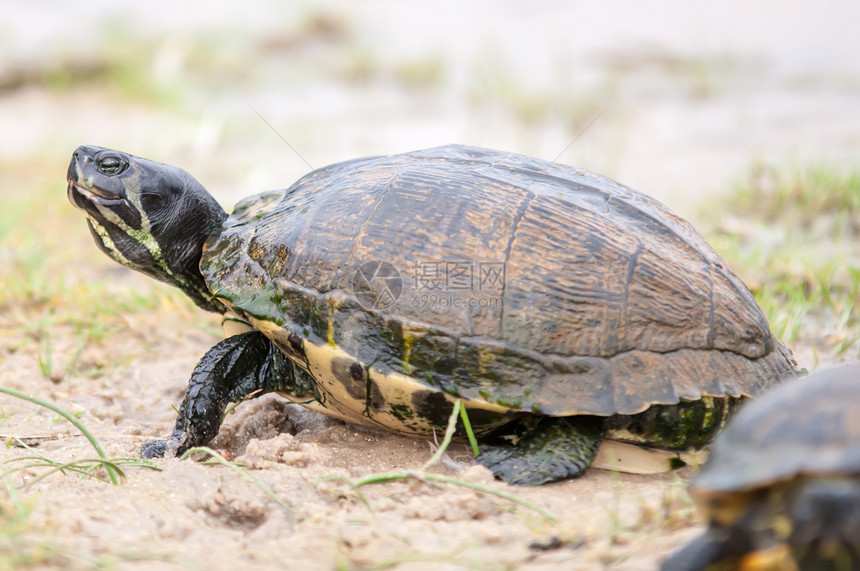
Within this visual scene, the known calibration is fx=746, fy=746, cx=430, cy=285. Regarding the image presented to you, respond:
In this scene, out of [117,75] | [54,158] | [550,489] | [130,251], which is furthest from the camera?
[117,75]

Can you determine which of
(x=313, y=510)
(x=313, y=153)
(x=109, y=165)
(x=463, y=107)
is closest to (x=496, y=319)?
(x=313, y=510)

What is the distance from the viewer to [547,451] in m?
2.78

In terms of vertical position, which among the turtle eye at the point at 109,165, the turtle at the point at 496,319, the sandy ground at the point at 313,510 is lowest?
the sandy ground at the point at 313,510

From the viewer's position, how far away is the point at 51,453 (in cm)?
307

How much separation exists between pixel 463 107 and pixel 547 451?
7.65 metres

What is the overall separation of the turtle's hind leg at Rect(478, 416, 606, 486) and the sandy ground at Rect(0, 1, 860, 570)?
0.27 feet

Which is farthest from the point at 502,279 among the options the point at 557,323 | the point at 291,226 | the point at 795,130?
the point at 795,130

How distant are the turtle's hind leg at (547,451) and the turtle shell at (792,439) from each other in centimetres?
91

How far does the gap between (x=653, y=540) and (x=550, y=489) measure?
617mm

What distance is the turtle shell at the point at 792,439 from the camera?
1.69 m

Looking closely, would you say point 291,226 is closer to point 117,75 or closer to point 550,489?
point 550,489
